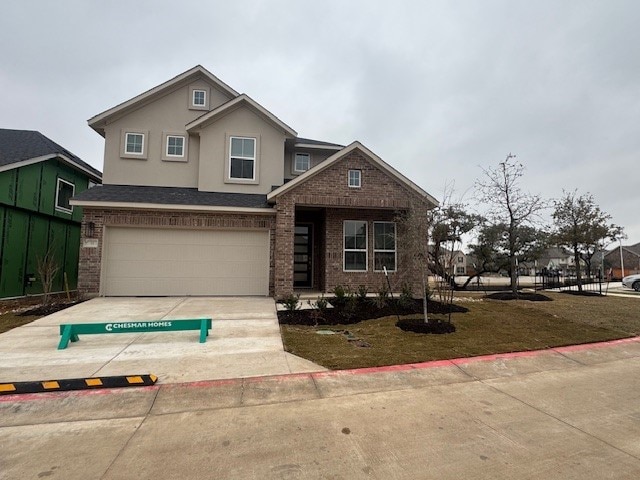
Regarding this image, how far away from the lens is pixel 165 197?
11805 millimetres

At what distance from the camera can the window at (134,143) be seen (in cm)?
1334

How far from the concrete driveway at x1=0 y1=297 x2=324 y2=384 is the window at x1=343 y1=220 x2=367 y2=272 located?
14.4 ft

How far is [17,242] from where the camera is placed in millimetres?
11820

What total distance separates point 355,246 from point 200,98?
9.17 meters

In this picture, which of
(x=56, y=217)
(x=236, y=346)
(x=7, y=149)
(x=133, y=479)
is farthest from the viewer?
(x=56, y=217)

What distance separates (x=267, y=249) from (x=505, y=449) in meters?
9.88

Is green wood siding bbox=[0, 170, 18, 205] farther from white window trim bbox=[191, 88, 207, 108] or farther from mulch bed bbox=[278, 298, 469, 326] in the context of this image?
mulch bed bbox=[278, 298, 469, 326]

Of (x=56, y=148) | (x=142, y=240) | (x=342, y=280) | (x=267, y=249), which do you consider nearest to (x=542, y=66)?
(x=342, y=280)

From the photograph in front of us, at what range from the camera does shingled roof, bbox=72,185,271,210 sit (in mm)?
11167

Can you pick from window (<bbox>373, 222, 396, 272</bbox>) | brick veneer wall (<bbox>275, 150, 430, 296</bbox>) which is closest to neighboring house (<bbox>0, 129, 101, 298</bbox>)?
brick veneer wall (<bbox>275, 150, 430, 296</bbox>)

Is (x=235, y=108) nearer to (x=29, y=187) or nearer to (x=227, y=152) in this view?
(x=227, y=152)

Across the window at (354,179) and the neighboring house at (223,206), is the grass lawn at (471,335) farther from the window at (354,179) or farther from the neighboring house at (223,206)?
the window at (354,179)

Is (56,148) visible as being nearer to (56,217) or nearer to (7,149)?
(7,149)

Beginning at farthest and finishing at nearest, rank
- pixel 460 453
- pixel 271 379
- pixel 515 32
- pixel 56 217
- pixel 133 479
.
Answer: pixel 56 217 < pixel 515 32 < pixel 271 379 < pixel 460 453 < pixel 133 479
